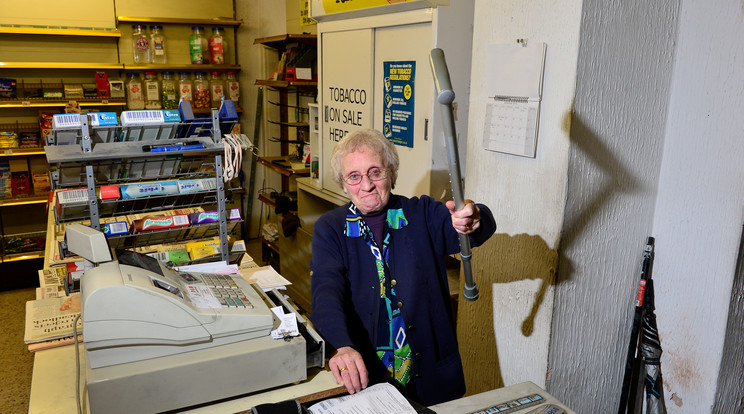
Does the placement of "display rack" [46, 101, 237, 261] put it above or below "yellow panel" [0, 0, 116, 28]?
below

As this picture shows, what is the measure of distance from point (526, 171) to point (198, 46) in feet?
13.5

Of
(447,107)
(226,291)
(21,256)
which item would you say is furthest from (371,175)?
(21,256)

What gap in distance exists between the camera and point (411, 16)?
2.41 metres

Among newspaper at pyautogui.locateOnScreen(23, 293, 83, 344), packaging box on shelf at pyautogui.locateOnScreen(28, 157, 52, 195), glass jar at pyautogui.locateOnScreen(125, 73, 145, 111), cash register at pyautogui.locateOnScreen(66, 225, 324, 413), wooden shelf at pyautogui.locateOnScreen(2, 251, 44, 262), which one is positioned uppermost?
glass jar at pyautogui.locateOnScreen(125, 73, 145, 111)

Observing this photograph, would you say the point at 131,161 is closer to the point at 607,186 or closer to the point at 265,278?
the point at 265,278

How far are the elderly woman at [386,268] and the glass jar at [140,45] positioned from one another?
4081 mm

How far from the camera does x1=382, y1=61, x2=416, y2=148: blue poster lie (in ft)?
8.27

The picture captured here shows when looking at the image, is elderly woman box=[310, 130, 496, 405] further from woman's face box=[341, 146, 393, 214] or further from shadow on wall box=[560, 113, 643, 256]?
shadow on wall box=[560, 113, 643, 256]

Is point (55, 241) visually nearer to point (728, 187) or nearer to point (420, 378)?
point (420, 378)

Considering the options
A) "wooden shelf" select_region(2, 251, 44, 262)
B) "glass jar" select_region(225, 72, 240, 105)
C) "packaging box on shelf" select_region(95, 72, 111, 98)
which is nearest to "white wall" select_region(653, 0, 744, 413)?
"glass jar" select_region(225, 72, 240, 105)

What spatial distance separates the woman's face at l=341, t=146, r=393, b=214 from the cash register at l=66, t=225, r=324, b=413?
1.35ft

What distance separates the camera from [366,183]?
60.3 inches

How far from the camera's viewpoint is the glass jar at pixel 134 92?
4.88 m

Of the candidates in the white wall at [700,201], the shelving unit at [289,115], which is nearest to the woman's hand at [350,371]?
the white wall at [700,201]
